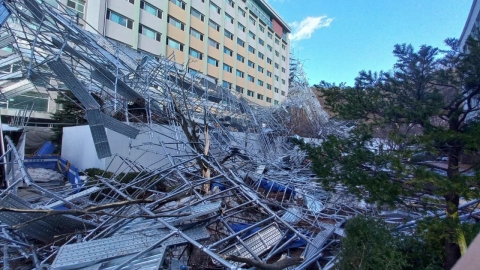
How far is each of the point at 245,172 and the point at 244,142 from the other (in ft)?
14.5

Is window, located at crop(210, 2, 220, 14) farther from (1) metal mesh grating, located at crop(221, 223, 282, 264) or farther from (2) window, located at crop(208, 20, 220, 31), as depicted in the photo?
(1) metal mesh grating, located at crop(221, 223, 282, 264)

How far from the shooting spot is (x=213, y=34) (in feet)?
99.6

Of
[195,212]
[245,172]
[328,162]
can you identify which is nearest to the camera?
[328,162]

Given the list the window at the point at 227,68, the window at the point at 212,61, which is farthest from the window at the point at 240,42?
the window at the point at 212,61

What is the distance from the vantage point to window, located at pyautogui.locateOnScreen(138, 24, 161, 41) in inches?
867

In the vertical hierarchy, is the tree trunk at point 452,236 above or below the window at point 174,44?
below

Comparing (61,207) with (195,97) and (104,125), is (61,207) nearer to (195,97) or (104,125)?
(104,125)

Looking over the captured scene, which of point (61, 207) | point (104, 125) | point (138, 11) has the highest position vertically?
point (138, 11)

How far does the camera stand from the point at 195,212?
13.1ft

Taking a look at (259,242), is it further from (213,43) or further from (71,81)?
(213,43)

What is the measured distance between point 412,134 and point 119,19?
22399 millimetres

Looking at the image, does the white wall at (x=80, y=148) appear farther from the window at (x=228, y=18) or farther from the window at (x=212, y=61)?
the window at (x=228, y=18)

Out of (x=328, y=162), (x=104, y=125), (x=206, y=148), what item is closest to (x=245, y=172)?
(x=206, y=148)

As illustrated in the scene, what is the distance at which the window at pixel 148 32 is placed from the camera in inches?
867
